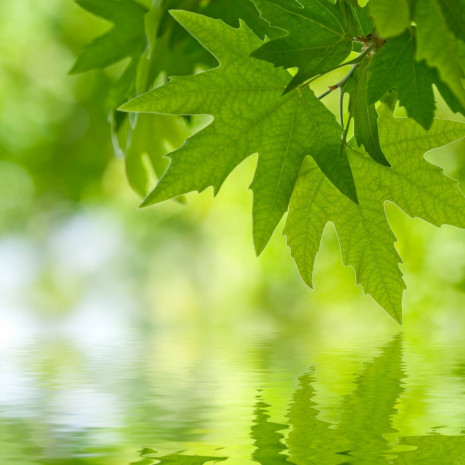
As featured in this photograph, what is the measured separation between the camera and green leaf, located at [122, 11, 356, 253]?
1.82 feet

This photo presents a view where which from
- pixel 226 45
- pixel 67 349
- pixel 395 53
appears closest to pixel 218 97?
pixel 226 45

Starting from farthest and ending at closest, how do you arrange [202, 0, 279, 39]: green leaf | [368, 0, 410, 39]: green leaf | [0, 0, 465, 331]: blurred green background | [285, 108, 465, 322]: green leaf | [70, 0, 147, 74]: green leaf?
[0, 0, 465, 331]: blurred green background < [70, 0, 147, 74]: green leaf < [202, 0, 279, 39]: green leaf < [285, 108, 465, 322]: green leaf < [368, 0, 410, 39]: green leaf

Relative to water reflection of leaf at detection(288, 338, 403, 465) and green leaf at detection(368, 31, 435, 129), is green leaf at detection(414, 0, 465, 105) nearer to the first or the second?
green leaf at detection(368, 31, 435, 129)

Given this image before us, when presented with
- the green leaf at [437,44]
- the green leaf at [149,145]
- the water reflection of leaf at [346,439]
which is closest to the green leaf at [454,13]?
the green leaf at [437,44]

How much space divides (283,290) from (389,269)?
8.49 ft

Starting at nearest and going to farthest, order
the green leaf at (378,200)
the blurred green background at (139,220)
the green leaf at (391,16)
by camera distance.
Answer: the green leaf at (391,16) < the green leaf at (378,200) < the blurred green background at (139,220)

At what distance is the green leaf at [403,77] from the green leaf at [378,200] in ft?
0.46

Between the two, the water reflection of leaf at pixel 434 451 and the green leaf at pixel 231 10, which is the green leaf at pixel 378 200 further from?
the green leaf at pixel 231 10

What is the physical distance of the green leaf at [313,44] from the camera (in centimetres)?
49

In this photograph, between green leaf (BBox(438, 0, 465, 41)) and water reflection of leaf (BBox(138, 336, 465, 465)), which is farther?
water reflection of leaf (BBox(138, 336, 465, 465))

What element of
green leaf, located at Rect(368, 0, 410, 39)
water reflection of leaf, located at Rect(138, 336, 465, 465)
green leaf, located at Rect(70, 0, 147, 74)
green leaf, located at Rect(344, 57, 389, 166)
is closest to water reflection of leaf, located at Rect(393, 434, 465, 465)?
water reflection of leaf, located at Rect(138, 336, 465, 465)

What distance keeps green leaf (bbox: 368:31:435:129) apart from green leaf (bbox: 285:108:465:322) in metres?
0.14

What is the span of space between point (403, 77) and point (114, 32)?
56 cm

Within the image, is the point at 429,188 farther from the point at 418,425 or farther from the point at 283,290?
the point at 283,290
